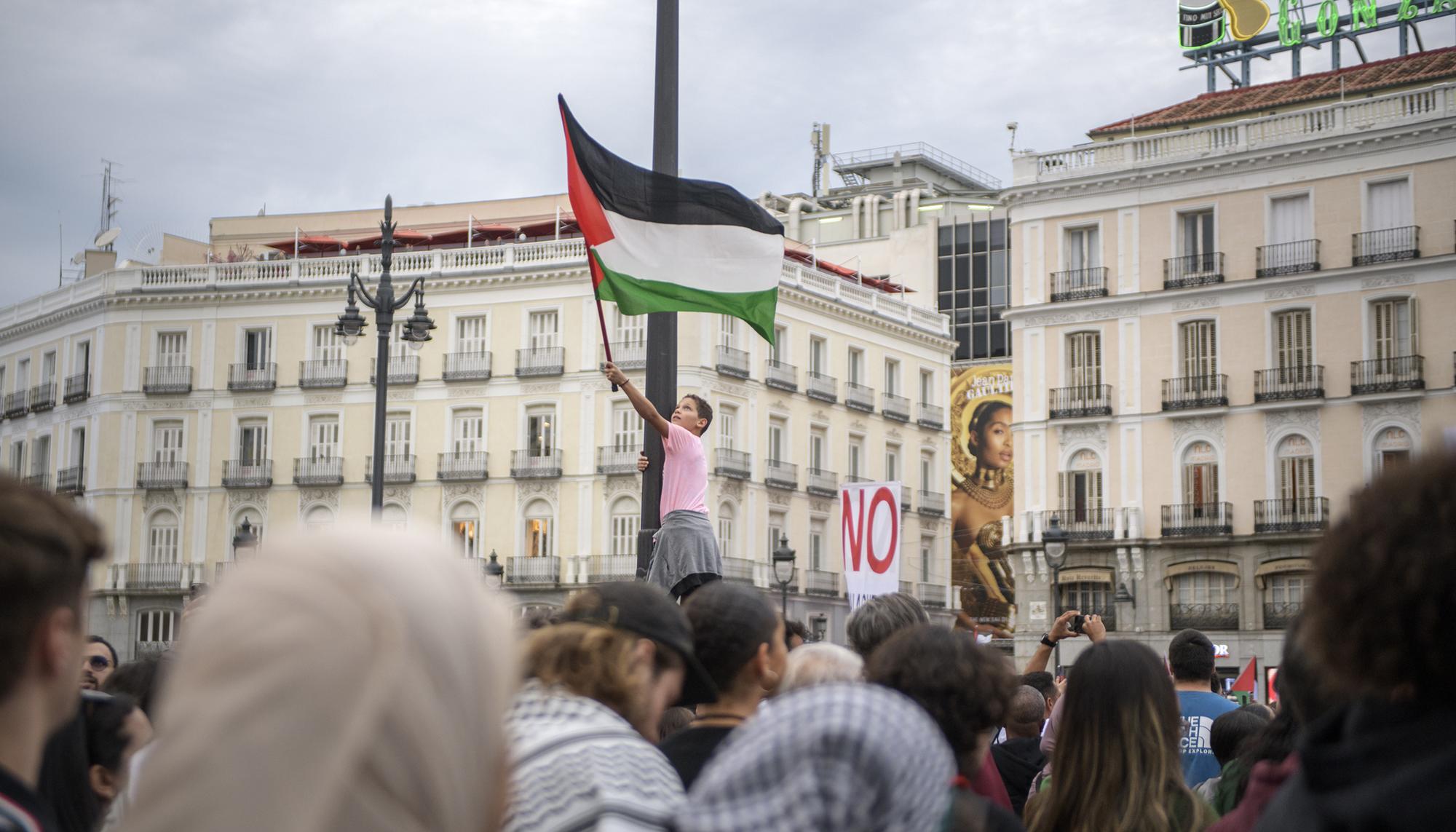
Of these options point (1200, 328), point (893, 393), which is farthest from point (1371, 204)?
point (893, 393)

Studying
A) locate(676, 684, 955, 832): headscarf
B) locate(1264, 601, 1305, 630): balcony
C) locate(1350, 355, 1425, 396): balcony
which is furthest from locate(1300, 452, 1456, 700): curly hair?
locate(1264, 601, 1305, 630): balcony

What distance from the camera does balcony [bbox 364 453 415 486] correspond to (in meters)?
55.6

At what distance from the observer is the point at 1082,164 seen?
47594 mm

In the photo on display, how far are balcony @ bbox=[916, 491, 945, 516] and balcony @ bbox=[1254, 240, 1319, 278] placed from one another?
20.4 meters

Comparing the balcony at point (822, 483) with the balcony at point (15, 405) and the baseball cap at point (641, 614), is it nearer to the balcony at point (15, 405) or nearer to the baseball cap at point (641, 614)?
the balcony at point (15, 405)

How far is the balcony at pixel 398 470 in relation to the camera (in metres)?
55.6

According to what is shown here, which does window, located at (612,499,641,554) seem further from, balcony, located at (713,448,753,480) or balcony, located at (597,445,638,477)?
balcony, located at (713,448,753,480)

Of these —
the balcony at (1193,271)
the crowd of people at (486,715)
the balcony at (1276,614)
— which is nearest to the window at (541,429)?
the balcony at (1193,271)

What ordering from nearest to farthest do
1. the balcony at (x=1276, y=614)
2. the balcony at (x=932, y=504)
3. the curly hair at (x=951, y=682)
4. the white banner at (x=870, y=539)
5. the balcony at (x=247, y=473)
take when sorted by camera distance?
the curly hair at (x=951, y=682)
the white banner at (x=870, y=539)
the balcony at (x=1276, y=614)
the balcony at (x=247, y=473)
the balcony at (x=932, y=504)

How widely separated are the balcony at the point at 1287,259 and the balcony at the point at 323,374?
2999cm

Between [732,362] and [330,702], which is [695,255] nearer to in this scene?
[330,702]

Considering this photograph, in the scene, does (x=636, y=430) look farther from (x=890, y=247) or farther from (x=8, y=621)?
(x=8, y=621)

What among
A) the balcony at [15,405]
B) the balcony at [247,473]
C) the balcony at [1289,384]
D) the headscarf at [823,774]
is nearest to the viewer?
the headscarf at [823,774]

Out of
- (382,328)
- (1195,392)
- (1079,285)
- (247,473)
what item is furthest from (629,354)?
(382,328)
